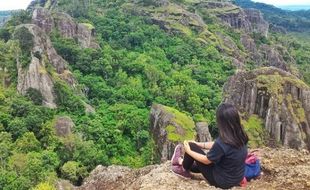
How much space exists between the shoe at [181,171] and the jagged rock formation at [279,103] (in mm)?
27680

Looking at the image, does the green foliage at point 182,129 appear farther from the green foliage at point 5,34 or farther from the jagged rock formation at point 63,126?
the green foliage at point 5,34

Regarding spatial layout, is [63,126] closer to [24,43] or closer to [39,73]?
[39,73]

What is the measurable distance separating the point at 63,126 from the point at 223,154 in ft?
130

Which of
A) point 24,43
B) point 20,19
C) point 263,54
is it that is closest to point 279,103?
point 24,43

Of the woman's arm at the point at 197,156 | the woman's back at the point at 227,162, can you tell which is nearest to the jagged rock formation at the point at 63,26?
the woman's arm at the point at 197,156

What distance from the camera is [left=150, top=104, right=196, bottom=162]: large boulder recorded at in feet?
142

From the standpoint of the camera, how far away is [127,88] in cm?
7156

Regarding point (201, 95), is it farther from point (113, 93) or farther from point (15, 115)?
point (15, 115)

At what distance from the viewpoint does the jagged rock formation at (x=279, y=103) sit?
4056 centimetres

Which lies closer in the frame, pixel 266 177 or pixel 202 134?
pixel 266 177

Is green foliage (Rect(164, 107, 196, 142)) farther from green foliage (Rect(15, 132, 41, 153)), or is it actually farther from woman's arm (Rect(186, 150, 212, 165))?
woman's arm (Rect(186, 150, 212, 165))

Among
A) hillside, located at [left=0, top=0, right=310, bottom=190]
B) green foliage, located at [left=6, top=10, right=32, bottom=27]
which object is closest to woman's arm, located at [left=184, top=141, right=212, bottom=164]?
hillside, located at [left=0, top=0, right=310, bottom=190]

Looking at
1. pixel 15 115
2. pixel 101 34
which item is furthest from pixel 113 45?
pixel 15 115

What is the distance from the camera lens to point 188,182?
44.7 feet
